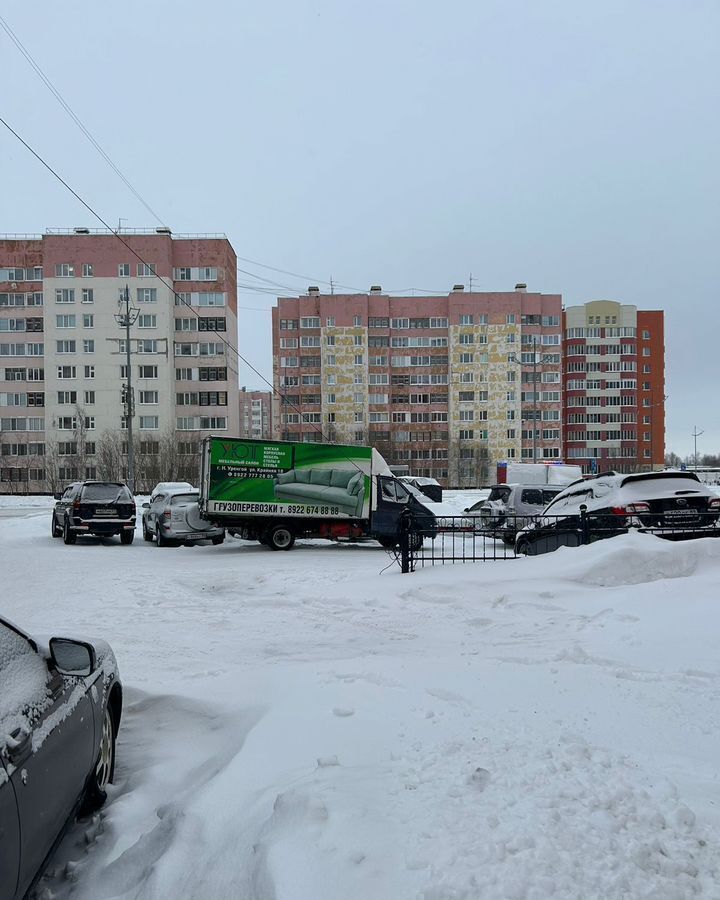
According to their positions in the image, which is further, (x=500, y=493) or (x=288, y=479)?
(x=500, y=493)

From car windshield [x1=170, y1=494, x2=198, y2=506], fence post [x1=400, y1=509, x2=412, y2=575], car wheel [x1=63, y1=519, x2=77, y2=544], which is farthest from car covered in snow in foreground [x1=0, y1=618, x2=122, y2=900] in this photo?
car wheel [x1=63, y1=519, x2=77, y2=544]

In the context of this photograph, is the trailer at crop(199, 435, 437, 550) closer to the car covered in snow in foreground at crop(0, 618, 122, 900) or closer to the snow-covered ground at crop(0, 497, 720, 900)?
the snow-covered ground at crop(0, 497, 720, 900)

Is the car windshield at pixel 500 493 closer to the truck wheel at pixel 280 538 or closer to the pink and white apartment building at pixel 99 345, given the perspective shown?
the truck wheel at pixel 280 538

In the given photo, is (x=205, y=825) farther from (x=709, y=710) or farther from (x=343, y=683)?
(x=709, y=710)

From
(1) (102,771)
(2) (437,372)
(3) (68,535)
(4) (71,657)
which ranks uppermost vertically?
(2) (437,372)

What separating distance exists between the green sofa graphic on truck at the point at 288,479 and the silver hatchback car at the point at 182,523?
1.76 m

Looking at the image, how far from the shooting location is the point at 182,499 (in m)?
20.2

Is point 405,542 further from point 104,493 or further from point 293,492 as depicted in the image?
point 104,493

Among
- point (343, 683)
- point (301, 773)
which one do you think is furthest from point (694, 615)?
point (301, 773)

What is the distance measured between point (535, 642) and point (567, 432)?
307 ft

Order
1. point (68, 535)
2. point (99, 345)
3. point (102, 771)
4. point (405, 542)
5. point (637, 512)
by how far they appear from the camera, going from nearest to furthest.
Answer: point (102, 771)
point (405, 542)
point (637, 512)
point (68, 535)
point (99, 345)

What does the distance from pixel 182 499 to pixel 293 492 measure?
376 centimetres

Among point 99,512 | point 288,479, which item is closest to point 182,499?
point 99,512

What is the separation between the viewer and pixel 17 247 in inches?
3044
